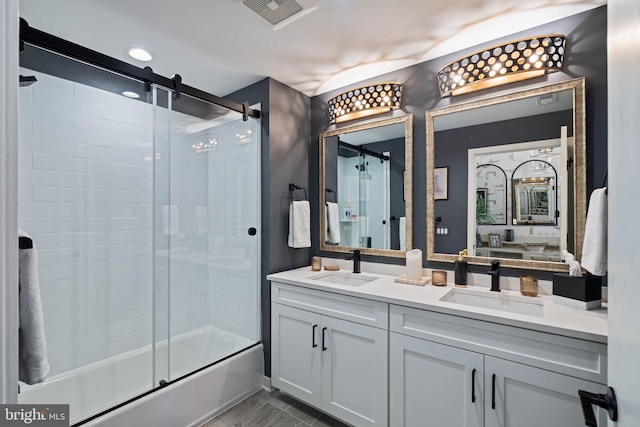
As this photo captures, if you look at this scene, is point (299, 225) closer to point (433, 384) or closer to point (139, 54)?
point (433, 384)

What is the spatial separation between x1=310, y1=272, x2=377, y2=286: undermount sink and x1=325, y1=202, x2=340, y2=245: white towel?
0.32 meters

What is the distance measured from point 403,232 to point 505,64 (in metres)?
1.18

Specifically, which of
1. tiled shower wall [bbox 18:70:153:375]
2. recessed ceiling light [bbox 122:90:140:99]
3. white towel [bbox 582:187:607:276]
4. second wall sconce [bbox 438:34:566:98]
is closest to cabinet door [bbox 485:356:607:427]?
white towel [bbox 582:187:607:276]

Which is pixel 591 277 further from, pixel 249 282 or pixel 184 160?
pixel 184 160

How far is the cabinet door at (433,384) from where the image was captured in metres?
1.39

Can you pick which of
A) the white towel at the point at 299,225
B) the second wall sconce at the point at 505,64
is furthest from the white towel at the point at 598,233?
the white towel at the point at 299,225

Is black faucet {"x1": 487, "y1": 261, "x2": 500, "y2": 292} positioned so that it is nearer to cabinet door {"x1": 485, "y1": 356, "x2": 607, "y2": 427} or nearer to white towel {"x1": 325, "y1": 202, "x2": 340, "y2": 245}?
cabinet door {"x1": 485, "y1": 356, "x2": 607, "y2": 427}

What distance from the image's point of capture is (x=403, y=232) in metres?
2.18

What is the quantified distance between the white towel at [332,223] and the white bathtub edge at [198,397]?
103cm

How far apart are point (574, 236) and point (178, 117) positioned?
8.54 ft

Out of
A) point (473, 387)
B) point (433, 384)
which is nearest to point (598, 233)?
point (473, 387)

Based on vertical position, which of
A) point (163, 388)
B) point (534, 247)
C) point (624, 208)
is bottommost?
point (163, 388)

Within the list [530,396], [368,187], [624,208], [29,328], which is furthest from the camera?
[368,187]

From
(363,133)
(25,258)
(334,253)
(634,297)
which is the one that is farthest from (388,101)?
(25,258)
